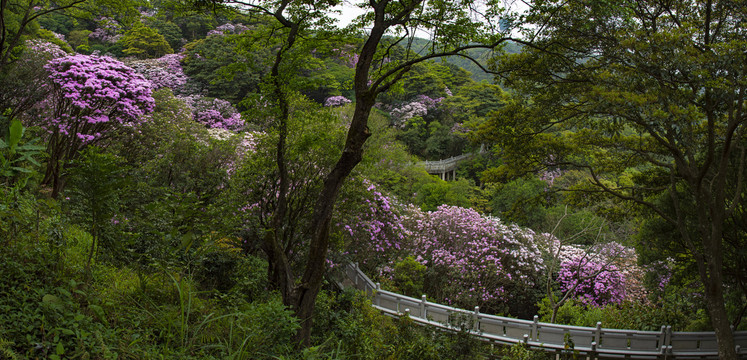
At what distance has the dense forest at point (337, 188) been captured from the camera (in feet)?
10.8

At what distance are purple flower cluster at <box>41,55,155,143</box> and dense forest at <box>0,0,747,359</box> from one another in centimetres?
6

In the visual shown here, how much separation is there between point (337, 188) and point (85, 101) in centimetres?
901

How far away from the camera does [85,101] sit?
10672 mm

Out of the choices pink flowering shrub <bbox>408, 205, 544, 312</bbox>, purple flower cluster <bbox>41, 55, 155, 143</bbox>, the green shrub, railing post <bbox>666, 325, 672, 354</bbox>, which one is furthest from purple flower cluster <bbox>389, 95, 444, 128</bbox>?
railing post <bbox>666, 325, 672, 354</bbox>

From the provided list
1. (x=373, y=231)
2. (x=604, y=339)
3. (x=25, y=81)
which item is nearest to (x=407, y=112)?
(x=373, y=231)

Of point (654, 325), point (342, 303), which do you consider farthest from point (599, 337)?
point (342, 303)

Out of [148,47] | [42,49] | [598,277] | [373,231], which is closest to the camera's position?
[373,231]

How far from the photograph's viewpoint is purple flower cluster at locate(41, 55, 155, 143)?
1056 cm

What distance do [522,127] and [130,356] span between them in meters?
8.18

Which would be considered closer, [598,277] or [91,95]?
[91,95]

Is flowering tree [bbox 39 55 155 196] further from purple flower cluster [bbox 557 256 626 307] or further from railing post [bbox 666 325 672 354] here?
purple flower cluster [bbox 557 256 626 307]

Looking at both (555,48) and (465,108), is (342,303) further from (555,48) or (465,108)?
(465,108)

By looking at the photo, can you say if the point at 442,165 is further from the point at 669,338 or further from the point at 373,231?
the point at 669,338

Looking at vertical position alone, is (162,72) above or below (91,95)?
above
